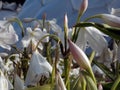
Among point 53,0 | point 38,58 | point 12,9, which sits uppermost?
point 38,58

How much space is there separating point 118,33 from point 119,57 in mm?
30

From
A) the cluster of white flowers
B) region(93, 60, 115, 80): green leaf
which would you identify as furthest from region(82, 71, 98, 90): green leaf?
region(93, 60, 115, 80): green leaf

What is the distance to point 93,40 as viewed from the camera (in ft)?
1.67

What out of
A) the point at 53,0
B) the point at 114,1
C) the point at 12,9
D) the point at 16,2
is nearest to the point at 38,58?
the point at 114,1

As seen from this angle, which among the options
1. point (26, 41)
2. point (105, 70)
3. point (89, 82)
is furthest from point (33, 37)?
point (89, 82)

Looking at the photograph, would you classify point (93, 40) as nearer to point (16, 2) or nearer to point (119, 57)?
point (119, 57)

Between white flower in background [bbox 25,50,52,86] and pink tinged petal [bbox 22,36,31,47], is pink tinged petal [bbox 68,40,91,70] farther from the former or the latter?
pink tinged petal [bbox 22,36,31,47]

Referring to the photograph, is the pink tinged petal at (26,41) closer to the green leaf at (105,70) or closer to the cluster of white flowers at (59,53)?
the cluster of white flowers at (59,53)

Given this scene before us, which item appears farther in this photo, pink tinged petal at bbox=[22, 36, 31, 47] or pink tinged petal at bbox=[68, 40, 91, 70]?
pink tinged petal at bbox=[22, 36, 31, 47]

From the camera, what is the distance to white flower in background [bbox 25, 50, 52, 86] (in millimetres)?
491

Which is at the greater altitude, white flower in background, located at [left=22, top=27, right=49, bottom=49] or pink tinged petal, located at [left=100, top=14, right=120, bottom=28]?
pink tinged petal, located at [left=100, top=14, right=120, bottom=28]

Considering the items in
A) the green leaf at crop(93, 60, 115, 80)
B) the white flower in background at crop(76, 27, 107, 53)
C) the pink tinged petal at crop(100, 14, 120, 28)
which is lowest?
the green leaf at crop(93, 60, 115, 80)

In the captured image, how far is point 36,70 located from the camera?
49 cm

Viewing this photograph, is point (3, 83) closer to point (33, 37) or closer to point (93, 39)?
point (93, 39)
